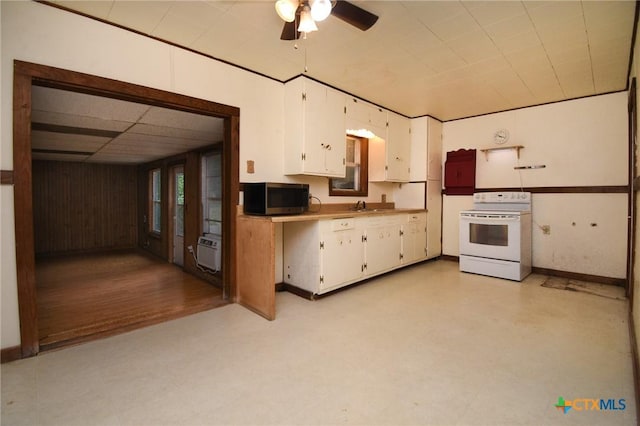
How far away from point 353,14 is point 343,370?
222 centimetres

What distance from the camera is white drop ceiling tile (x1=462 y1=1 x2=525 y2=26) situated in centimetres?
217

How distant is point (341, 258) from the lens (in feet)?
11.5

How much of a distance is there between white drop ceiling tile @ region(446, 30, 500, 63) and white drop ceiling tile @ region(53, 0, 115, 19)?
8.74ft

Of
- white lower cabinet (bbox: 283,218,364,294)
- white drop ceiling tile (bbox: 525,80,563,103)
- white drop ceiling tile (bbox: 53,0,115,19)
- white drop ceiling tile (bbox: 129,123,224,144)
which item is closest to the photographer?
white drop ceiling tile (bbox: 53,0,115,19)

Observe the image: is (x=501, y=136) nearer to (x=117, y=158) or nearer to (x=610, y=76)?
(x=610, y=76)

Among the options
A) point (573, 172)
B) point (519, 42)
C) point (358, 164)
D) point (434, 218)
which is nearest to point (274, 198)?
→ point (358, 164)

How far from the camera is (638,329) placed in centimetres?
186

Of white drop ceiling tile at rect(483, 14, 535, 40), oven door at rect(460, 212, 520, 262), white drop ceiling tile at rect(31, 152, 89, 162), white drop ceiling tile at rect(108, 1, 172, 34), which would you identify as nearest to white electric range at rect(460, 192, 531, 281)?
oven door at rect(460, 212, 520, 262)

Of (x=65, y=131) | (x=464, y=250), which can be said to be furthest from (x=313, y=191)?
(x=65, y=131)

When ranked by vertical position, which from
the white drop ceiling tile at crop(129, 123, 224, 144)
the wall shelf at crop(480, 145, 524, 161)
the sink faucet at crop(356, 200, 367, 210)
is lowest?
the sink faucet at crop(356, 200, 367, 210)

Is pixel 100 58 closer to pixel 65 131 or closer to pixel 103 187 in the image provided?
pixel 65 131

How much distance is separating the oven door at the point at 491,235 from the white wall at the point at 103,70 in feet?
9.70

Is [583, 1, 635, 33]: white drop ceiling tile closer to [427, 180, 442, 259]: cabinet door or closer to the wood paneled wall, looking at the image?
[427, 180, 442, 259]: cabinet door

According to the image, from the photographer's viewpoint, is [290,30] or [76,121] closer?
[290,30]
